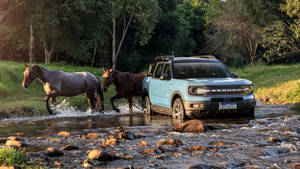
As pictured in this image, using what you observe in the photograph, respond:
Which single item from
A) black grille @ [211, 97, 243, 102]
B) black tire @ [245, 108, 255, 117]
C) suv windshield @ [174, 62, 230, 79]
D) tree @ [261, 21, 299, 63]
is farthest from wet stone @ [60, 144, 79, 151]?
tree @ [261, 21, 299, 63]

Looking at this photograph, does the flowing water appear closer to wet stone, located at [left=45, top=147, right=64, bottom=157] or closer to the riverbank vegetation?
wet stone, located at [left=45, top=147, right=64, bottom=157]

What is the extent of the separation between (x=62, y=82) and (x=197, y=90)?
5988 mm

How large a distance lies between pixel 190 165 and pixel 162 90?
7236 millimetres

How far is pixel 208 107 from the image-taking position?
457 inches

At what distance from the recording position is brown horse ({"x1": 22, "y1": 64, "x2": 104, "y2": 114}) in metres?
14.6

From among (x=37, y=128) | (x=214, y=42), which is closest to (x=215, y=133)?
(x=37, y=128)

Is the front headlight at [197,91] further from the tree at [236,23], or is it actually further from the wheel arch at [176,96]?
the tree at [236,23]

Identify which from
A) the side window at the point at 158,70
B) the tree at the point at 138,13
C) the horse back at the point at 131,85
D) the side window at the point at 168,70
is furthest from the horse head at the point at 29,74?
the tree at the point at 138,13

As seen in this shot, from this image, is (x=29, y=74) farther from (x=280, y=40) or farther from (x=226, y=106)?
(x=280, y=40)

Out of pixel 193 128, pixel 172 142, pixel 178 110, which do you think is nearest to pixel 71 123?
pixel 178 110

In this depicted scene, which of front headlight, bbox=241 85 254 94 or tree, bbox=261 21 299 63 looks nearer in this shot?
front headlight, bbox=241 85 254 94

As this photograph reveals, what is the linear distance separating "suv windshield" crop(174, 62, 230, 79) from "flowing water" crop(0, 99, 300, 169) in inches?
62.3

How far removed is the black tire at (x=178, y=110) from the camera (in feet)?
39.8

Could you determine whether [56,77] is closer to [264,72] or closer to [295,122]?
[295,122]
